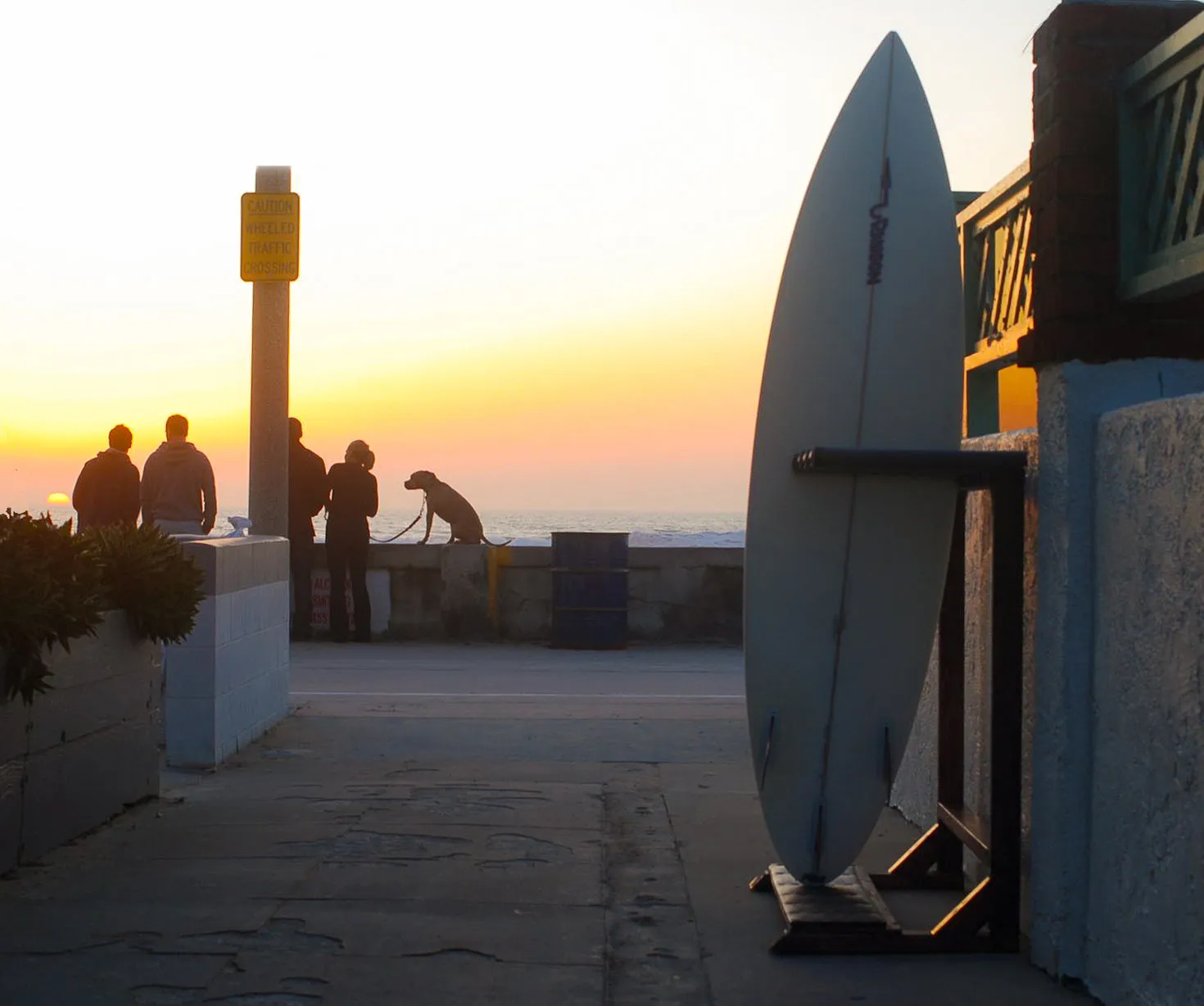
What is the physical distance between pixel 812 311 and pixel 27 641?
9.47 ft

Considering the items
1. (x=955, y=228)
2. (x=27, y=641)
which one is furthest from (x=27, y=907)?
(x=955, y=228)

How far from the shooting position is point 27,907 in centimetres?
465

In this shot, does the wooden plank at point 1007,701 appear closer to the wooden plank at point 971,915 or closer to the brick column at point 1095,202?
the wooden plank at point 971,915

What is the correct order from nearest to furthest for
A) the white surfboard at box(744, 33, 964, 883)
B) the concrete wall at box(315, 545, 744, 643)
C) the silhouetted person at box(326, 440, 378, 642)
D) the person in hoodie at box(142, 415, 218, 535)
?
the white surfboard at box(744, 33, 964, 883)
the person in hoodie at box(142, 415, 218, 535)
the silhouetted person at box(326, 440, 378, 642)
the concrete wall at box(315, 545, 744, 643)

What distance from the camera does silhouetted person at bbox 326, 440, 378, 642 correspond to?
13.6 meters

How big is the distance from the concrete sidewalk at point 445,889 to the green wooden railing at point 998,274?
81.2 inches

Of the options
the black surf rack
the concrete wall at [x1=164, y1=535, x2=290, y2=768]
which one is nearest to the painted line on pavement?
the concrete wall at [x1=164, y1=535, x2=290, y2=768]

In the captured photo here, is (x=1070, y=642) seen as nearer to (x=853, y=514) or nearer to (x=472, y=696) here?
(x=853, y=514)

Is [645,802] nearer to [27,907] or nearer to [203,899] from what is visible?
[203,899]

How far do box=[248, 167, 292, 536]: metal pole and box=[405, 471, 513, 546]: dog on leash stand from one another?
3.72m

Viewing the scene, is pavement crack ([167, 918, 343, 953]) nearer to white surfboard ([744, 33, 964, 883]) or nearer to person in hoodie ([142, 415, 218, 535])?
white surfboard ([744, 33, 964, 883])

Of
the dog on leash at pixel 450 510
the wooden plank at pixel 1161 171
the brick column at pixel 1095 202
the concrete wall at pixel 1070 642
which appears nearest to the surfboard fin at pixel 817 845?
the concrete wall at pixel 1070 642

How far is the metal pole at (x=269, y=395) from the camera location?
35.7 feet

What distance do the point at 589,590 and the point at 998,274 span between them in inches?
333
